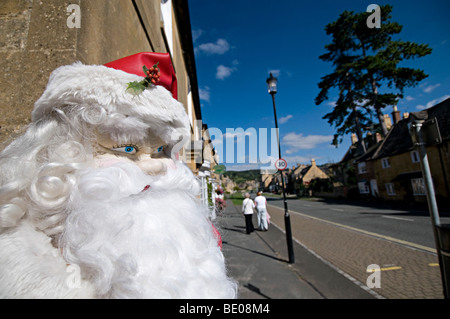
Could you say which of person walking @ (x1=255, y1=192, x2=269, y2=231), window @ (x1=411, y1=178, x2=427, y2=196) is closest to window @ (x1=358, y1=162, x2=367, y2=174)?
window @ (x1=411, y1=178, x2=427, y2=196)

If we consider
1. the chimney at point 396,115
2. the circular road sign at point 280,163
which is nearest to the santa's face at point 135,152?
the circular road sign at point 280,163

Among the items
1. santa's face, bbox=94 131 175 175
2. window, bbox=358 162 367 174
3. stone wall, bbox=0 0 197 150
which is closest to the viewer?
santa's face, bbox=94 131 175 175

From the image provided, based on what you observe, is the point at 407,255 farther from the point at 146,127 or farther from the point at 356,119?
the point at 356,119

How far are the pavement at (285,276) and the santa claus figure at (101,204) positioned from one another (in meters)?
1.67

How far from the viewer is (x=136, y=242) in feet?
2.42

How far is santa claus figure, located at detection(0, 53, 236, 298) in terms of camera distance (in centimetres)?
70

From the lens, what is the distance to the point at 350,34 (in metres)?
21.2

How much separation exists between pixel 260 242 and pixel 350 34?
2337 centimetres

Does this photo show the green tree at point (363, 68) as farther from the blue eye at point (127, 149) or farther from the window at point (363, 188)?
the blue eye at point (127, 149)

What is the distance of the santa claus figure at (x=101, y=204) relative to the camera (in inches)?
27.6

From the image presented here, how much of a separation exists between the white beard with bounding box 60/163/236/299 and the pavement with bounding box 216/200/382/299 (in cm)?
170

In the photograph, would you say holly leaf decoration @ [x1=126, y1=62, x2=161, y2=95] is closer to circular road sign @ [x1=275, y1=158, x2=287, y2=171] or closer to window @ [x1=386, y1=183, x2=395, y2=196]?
circular road sign @ [x1=275, y1=158, x2=287, y2=171]

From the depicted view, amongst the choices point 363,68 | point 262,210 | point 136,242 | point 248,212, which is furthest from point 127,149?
point 363,68

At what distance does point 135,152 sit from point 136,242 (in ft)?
1.90
